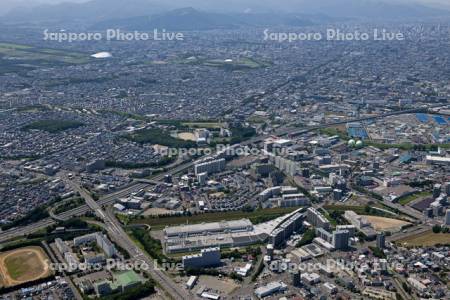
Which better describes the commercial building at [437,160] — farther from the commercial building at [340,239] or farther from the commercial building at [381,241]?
the commercial building at [340,239]

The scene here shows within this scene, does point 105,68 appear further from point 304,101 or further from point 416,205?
point 416,205

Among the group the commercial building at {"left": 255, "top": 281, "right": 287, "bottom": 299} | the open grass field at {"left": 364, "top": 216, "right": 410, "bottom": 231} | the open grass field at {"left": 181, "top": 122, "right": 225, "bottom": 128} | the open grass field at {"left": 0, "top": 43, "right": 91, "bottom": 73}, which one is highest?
the open grass field at {"left": 0, "top": 43, "right": 91, "bottom": 73}

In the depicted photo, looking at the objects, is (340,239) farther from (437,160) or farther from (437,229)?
(437,160)

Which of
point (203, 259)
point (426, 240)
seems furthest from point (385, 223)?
point (203, 259)

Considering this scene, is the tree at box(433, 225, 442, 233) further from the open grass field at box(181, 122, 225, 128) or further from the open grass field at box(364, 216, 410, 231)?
the open grass field at box(181, 122, 225, 128)

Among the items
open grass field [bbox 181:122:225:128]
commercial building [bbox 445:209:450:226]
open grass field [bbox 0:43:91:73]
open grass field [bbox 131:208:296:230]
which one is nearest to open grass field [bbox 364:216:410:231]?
commercial building [bbox 445:209:450:226]

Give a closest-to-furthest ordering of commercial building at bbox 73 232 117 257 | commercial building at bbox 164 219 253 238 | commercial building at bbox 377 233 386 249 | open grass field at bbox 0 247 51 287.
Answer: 1. open grass field at bbox 0 247 51 287
2. commercial building at bbox 73 232 117 257
3. commercial building at bbox 377 233 386 249
4. commercial building at bbox 164 219 253 238

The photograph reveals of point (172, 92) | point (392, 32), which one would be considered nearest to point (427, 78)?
point (172, 92)
